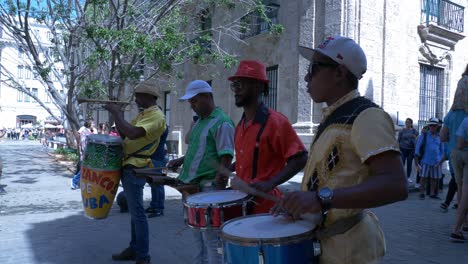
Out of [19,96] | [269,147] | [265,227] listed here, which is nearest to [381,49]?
[269,147]

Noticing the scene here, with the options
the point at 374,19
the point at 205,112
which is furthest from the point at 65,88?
the point at 205,112

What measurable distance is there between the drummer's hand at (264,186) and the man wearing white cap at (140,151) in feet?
6.15

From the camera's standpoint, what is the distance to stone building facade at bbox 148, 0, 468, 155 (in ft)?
41.2

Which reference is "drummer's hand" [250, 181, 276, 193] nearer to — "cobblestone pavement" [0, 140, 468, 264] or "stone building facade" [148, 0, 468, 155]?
"cobblestone pavement" [0, 140, 468, 264]

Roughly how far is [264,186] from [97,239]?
4032 millimetres

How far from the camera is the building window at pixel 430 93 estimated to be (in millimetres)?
14859

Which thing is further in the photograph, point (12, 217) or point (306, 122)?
point (306, 122)

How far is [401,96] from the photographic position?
44.6 feet

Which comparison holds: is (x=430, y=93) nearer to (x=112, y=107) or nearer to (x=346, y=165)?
(x=112, y=107)

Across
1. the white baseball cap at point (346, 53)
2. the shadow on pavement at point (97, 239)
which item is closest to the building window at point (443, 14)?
the shadow on pavement at point (97, 239)

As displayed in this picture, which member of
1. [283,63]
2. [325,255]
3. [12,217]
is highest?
[283,63]

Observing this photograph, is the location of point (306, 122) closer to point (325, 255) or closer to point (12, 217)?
point (12, 217)

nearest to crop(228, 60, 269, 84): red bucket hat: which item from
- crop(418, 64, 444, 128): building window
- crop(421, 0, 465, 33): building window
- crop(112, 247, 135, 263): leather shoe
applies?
crop(112, 247, 135, 263): leather shoe

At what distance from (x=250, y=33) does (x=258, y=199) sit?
13.5 metres
